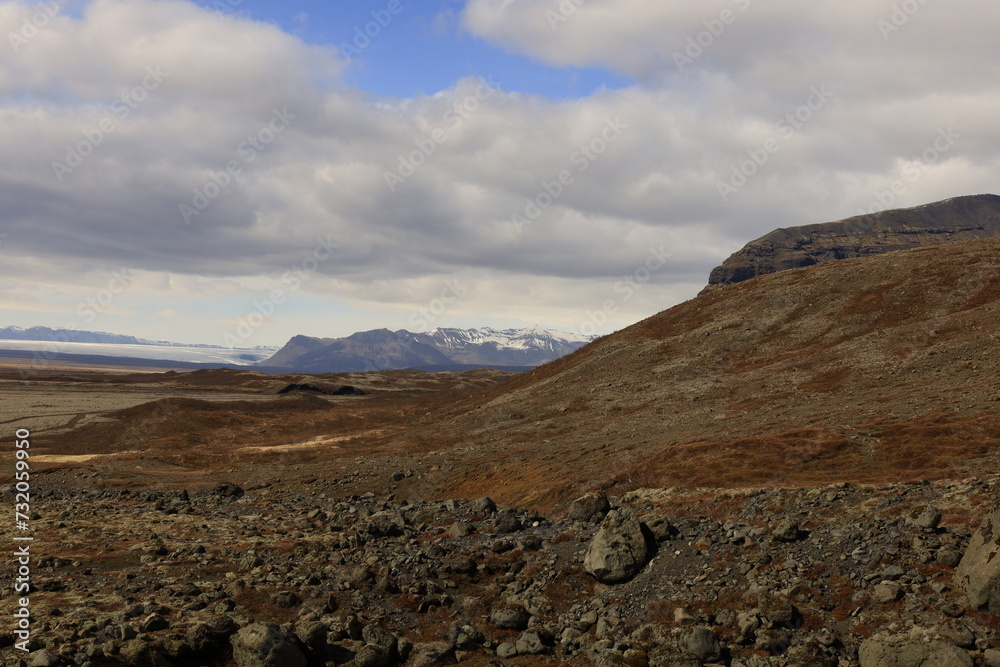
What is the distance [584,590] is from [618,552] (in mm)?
2094

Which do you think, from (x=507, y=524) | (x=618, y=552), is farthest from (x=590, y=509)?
(x=618, y=552)

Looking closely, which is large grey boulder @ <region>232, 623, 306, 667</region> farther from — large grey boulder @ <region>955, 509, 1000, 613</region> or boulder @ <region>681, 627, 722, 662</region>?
large grey boulder @ <region>955, 509, 1000, 613</region>

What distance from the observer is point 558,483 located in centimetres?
4319

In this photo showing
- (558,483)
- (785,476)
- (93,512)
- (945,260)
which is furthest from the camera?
(945,260)

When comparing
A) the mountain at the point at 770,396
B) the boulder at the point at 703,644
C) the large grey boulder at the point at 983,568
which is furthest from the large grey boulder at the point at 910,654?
the mountain at the point at 770,396

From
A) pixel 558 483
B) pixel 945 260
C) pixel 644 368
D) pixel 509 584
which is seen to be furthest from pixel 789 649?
pixel 945 260

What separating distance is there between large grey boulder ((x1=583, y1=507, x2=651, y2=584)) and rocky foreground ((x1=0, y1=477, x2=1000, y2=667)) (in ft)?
0.28

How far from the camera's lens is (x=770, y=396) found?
5984 cm

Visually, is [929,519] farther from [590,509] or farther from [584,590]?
[590,509]

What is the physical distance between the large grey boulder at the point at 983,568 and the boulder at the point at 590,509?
52.5 feet

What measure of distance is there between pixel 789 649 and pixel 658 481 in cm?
1939

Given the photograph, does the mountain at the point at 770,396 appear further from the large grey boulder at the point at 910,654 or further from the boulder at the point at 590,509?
the large grey boulder at the point at 910,654

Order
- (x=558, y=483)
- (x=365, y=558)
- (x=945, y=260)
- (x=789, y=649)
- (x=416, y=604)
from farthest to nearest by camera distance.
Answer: (x=945, y=260)
(x=558, y=483)
(x=365, y=558)
(x=416, y=604)
(x=789, y=649)

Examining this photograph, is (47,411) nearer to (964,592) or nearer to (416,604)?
(416,604)
